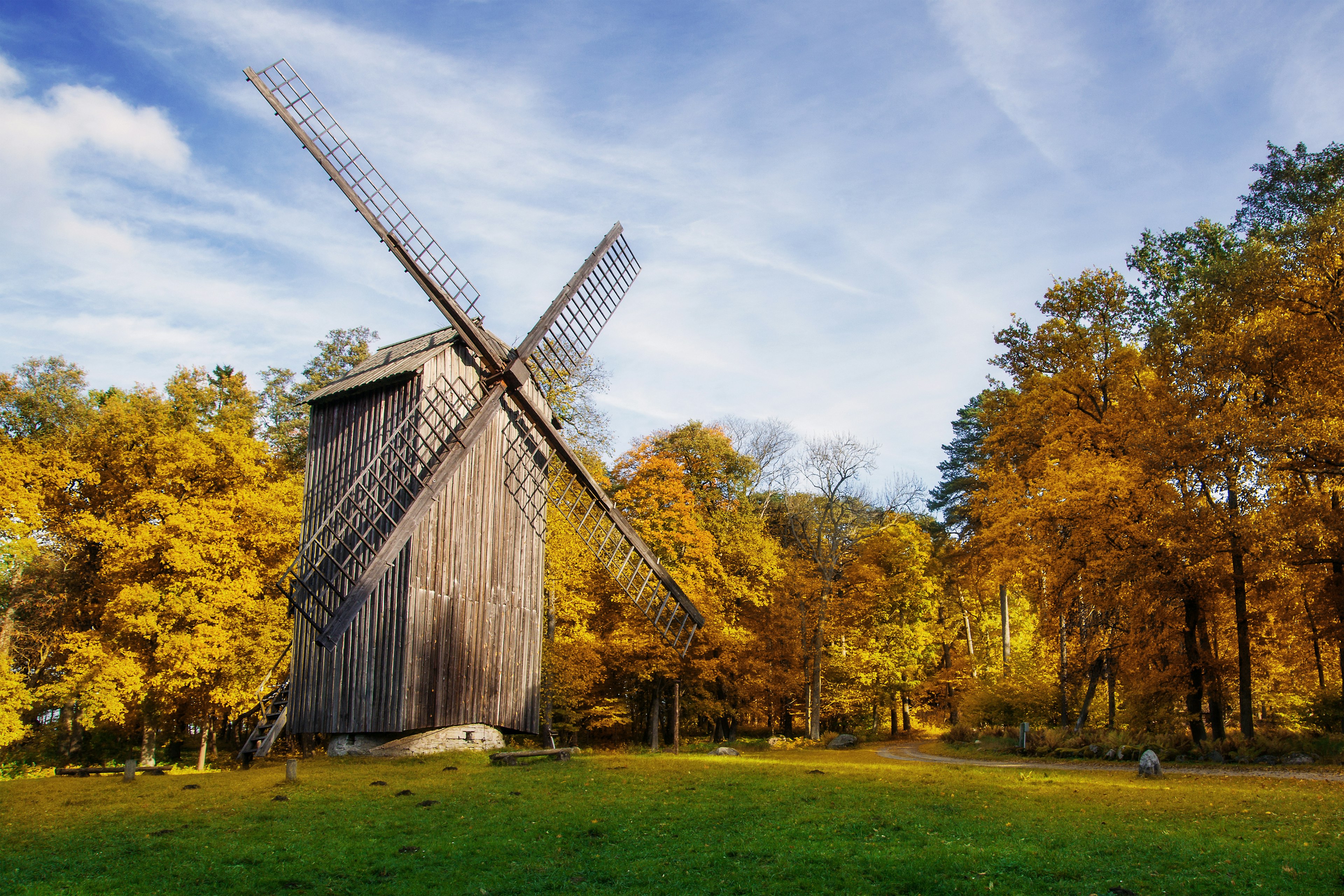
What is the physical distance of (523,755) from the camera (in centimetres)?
1806

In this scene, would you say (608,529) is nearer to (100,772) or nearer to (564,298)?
(564,298)

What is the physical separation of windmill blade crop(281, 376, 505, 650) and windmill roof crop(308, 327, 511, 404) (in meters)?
0.72

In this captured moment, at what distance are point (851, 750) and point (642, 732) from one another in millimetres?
11411

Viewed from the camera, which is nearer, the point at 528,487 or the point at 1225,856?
the point at 1225,856

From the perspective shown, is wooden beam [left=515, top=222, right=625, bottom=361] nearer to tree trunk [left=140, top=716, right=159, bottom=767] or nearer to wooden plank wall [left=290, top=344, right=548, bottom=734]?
wooden plank wall [left=290, top=344, right=548, bottom=734]

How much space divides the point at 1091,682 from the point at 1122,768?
27.2ft

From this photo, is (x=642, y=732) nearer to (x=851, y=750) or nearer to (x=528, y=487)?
(x=851, y=750)

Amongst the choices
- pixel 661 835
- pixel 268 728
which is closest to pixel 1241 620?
pixel 661 835

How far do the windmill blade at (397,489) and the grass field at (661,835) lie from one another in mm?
4240

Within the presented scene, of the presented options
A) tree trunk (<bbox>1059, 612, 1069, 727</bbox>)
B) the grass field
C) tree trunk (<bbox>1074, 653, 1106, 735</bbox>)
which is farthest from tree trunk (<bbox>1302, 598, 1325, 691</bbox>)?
the grass field

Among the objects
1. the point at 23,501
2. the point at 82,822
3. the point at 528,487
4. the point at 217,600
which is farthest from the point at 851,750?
the point at 23,501

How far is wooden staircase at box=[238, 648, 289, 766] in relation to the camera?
62.6 feet

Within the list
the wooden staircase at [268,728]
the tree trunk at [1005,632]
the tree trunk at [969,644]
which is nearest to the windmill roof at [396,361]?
the wooden staircase at [268,728]

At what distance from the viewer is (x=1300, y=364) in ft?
69.5
